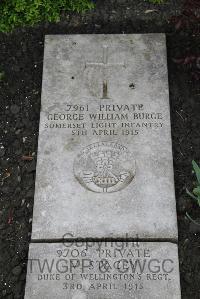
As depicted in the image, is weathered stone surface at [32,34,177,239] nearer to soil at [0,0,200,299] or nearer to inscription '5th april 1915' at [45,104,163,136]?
inscription '5th april 1915' at [45,104,163,136]

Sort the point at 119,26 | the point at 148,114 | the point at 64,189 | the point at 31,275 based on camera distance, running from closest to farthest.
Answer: the point at 31,275 < the point at 64,189 < the point at 148,114 < the point at 119,26

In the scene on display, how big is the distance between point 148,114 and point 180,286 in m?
1.29

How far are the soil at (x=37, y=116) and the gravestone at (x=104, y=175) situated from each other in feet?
0.61

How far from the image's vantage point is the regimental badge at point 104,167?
3119mm

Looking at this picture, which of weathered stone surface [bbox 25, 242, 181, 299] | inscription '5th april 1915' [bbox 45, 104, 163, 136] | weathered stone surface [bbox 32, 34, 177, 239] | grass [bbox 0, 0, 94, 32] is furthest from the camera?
grass [bbox 0, 0, 94, 32]

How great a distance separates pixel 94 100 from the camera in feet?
11.4

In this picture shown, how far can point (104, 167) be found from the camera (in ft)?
10.4

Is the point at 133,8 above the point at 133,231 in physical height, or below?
above

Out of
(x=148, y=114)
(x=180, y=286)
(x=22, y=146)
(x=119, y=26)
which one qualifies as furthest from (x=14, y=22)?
(x=180, y=286)

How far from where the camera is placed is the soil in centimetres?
309

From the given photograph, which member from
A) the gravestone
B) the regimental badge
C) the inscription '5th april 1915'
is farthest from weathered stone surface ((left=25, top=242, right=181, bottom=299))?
the inscription '5th april 1915'

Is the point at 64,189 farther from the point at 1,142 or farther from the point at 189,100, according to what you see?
the point at 189,100

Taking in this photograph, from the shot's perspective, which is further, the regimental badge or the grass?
the grass

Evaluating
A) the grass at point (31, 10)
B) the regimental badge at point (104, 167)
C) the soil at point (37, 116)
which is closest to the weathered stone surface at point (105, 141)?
the regimental badge at point (104, 167)
